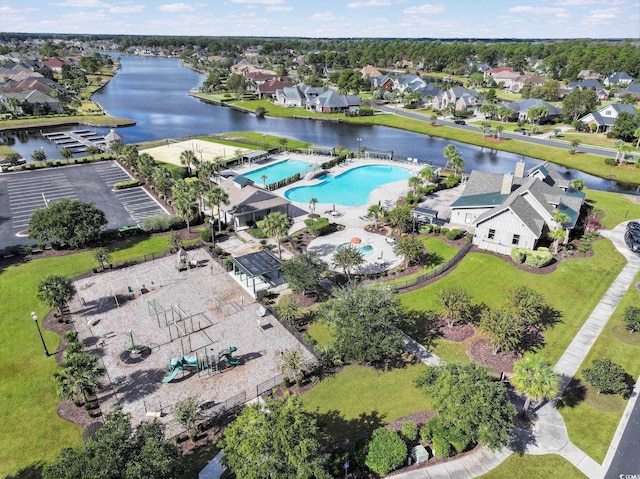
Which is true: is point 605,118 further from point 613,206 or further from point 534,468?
point 534,468

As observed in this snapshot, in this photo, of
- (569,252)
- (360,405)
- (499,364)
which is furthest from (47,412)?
(569,252)

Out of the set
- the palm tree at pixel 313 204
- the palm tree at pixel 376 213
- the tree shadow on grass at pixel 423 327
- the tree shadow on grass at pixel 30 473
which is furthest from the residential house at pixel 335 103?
the tree shadow on grass at pixel 30 473

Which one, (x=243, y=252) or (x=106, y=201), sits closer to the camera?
(x=243, y=252)

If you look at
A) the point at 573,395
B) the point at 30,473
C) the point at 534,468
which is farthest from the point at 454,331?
the point at 30,473

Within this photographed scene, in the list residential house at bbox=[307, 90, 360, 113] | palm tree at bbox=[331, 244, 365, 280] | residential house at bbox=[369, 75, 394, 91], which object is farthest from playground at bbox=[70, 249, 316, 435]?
Answer: residential house at bbox=[369, 75, 394, 91]

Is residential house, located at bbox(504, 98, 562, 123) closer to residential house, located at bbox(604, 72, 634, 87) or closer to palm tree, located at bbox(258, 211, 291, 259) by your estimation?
residential house, located at bbox(604, 72, 634, 87)

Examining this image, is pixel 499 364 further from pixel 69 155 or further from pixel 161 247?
pixel 69 155
